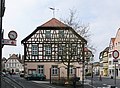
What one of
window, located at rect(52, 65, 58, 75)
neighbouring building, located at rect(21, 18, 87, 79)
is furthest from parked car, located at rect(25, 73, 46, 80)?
window, located at rect(52, 65, 58, 75)

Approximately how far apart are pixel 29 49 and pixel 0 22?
55555 millimetres

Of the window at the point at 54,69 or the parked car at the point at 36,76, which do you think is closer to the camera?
the parked car at the point at 36,76

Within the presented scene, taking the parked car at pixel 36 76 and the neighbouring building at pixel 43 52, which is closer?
the parked car at pixel 36 76

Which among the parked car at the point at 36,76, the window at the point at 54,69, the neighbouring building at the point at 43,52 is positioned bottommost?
the parked car at the point at 36,76

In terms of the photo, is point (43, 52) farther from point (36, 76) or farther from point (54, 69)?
point (36, 76)

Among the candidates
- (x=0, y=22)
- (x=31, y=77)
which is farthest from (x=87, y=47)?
(x=0, y=22)

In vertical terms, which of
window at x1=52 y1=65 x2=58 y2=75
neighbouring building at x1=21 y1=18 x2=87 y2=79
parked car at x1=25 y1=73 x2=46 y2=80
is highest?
neighbouring building at x1=21 y1=18 x2=87 y2=79

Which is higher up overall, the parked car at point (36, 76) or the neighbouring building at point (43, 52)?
the neighbouring building at point (43, 52)

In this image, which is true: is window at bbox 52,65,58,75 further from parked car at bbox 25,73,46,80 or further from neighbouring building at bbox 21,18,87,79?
parked car at bbox 25,73,46,80

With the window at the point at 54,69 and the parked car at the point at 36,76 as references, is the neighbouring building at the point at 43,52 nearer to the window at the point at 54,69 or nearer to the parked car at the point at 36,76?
the window at the point at 54,69

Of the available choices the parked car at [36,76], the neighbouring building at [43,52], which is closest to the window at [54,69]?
the neighbouring building at [43,52]

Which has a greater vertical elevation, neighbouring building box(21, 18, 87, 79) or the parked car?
neighbouring building box(21, 18, 87, 79)

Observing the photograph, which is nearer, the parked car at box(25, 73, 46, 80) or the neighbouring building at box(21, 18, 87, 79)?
the parked car at box(25, 73, 46, 80)

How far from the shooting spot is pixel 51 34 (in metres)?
70.2
